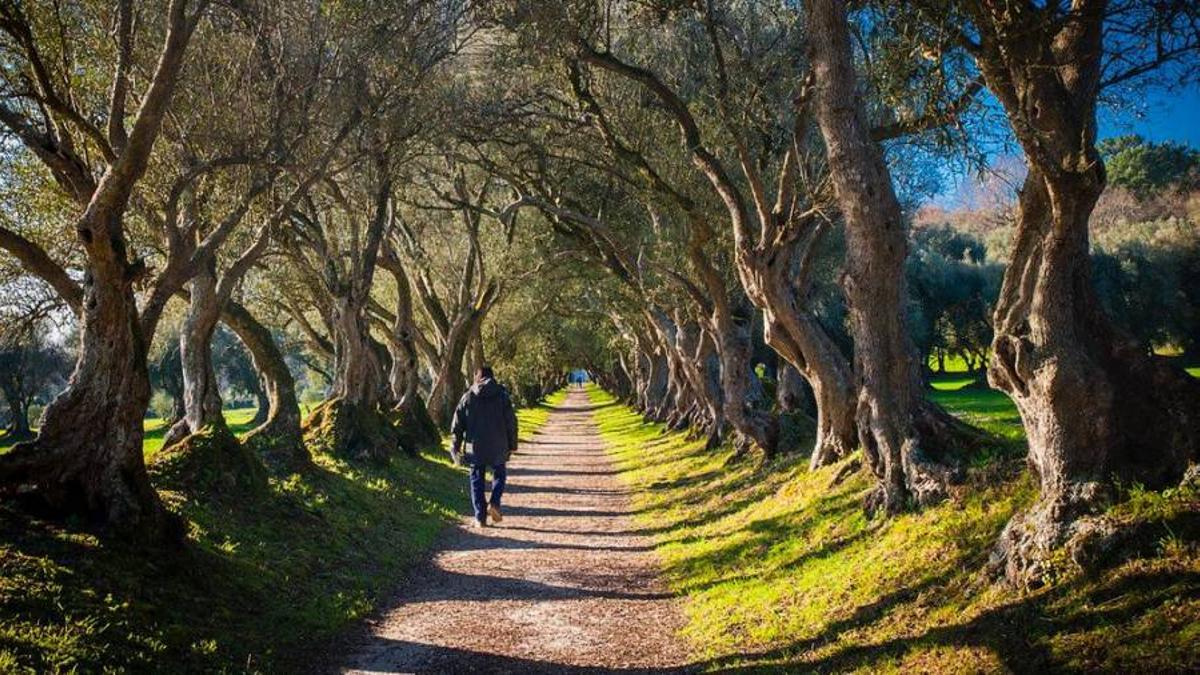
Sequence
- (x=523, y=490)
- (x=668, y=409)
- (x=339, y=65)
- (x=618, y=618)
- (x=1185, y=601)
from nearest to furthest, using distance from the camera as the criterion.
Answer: (x=1185, y=601) < (x=618, y=618) < (x=339, y=65) < (x=523, y=490) < (x=668, y=409)

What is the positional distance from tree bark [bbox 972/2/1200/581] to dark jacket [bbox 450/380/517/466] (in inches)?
316

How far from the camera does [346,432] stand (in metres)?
17.9

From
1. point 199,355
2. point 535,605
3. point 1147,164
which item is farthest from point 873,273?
point 1147,164

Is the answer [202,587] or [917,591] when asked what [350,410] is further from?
[917,591]

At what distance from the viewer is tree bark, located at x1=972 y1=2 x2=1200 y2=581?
6.02 metres

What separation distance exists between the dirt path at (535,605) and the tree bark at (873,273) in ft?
9.54

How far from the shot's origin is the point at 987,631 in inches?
210

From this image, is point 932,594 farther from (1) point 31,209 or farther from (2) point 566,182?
(2) point 566,182

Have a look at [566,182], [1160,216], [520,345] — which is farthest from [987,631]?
[1160,216]

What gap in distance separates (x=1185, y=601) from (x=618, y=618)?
5.16 meters

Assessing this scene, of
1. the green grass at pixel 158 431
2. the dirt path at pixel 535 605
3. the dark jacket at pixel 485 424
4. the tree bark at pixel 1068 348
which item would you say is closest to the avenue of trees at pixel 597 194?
the tree bark at pixel 1068 348

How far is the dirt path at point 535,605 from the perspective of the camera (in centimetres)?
711

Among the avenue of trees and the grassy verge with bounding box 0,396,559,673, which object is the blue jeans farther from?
the avenue of trees

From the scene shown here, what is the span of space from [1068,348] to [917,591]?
2196mm
